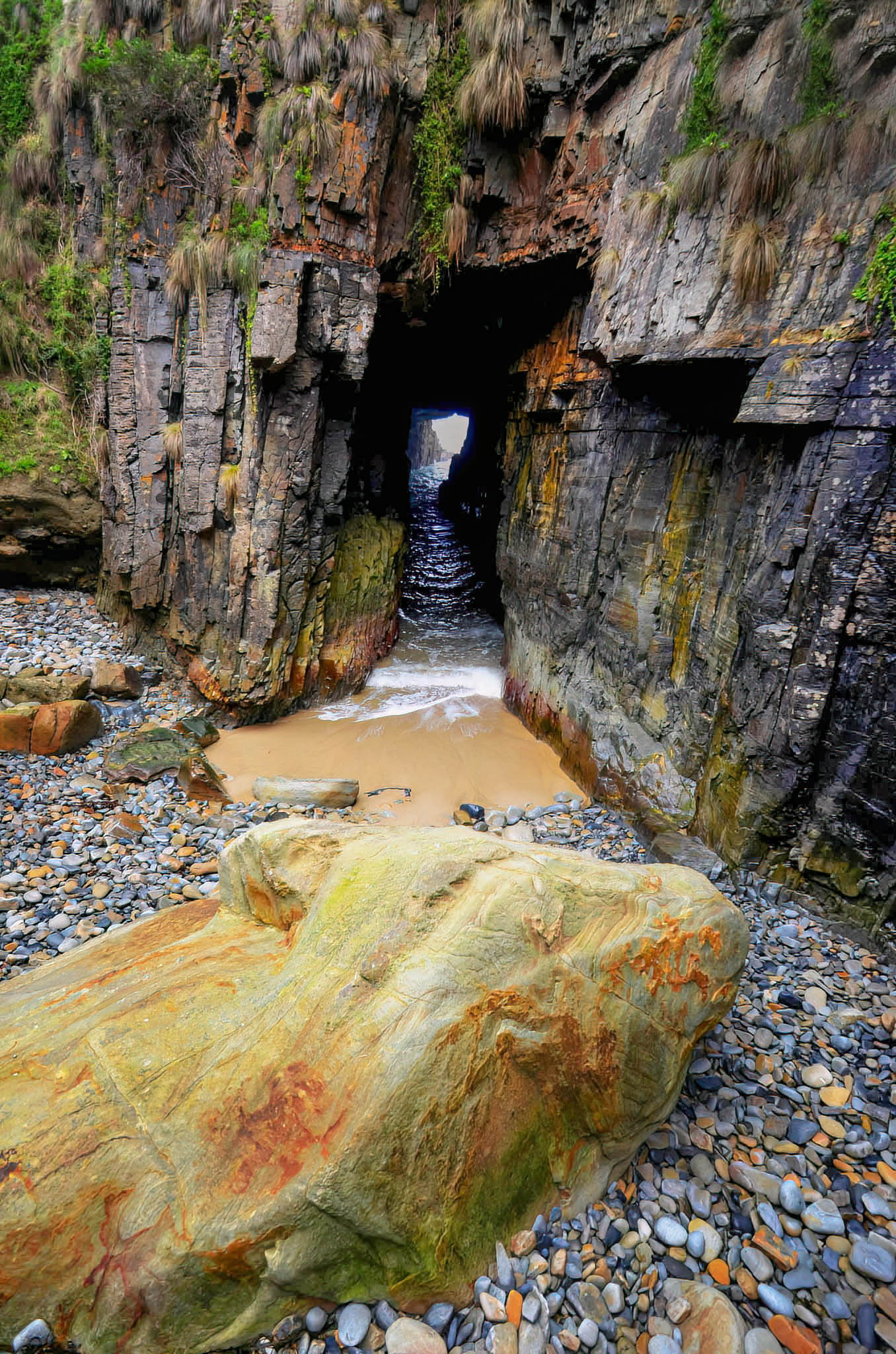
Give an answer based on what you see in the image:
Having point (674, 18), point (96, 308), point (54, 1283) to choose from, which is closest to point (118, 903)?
point (54, 1283)

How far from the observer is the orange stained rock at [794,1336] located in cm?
218

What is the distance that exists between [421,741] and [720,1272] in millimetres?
6242

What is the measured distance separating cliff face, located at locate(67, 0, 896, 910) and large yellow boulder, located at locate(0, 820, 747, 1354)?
2.64 meters

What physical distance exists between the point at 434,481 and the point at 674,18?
2392 centimetres

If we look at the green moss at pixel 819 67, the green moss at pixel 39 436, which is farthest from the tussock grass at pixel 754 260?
the green moss at pixel 39 436

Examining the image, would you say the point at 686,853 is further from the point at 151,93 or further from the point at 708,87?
the point at 151,93

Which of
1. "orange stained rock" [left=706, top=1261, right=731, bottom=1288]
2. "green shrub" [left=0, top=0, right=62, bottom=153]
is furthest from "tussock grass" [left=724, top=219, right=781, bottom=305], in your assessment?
"green shrub" [left=0, top=0, right=62, bottom=153]

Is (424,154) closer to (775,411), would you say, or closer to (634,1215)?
(775,411)

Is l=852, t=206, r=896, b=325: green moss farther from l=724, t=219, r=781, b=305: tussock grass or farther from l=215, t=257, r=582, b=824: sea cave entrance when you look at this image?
l=215, t=257, r=582, b=824: sea cave entrance

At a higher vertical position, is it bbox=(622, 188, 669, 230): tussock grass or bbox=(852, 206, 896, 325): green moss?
bbox=(622, 188, 669, 230): tussock grass

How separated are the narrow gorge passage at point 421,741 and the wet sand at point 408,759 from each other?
0.05 feet

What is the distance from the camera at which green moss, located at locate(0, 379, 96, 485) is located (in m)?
9.23

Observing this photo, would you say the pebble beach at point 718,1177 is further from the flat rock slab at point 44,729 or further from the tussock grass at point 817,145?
the tussock grass at point 817,145

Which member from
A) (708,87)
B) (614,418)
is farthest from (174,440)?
(708,87)
